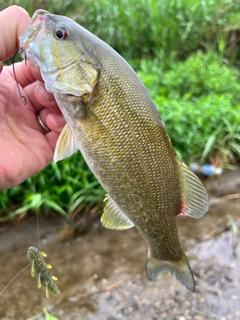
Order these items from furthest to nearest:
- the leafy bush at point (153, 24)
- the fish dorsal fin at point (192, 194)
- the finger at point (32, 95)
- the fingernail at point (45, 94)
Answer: the leafy bush at point (153, 24) → the finger at point (32, 95) → the fingernail at point (45, 94) → the fish dorsal fin at point (192, 194)

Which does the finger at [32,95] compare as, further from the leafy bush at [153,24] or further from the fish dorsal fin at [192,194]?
A: the leafy bush at [153,24]

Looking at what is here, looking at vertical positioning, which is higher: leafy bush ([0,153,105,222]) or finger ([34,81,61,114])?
finger ([34,81,61,114])

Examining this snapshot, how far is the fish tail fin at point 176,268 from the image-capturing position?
1769 millimetres

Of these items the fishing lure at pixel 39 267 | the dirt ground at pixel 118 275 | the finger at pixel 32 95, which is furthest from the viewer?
the dirt ground at pixel 118 275

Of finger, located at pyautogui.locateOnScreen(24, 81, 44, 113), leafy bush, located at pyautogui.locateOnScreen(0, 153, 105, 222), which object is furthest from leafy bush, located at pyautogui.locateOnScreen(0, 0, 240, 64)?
finger, located at pyautogui.locateOnScreen(24, 81, 44, 113)

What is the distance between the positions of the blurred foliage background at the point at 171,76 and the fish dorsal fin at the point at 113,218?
0.44 m

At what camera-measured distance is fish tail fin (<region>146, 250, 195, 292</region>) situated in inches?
69.6

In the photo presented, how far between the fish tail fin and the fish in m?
0.42

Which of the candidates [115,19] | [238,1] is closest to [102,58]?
[115,19]

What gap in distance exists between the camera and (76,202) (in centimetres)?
335

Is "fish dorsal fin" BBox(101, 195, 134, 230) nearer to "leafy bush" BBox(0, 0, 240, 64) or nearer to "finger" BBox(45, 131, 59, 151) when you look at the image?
"finger" BBox(45, 131, 59, 151)

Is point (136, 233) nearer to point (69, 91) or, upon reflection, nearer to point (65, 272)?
point (65, 272)

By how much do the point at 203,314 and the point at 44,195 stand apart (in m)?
1.82

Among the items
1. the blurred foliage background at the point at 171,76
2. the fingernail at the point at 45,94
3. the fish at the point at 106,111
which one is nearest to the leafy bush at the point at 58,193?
the blurred foliage background at the point at 171,76
